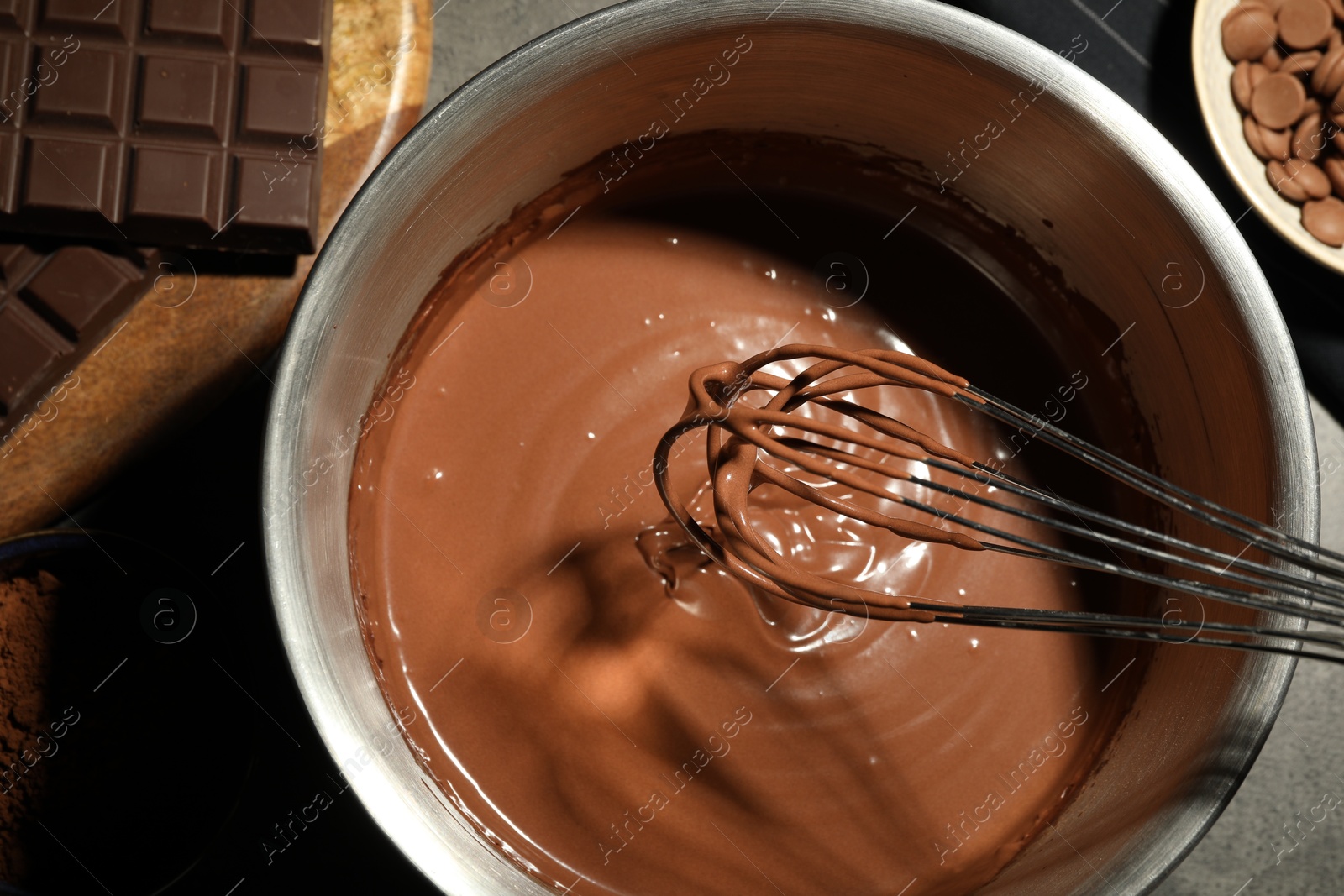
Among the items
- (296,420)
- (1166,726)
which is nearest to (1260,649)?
(1166,726)

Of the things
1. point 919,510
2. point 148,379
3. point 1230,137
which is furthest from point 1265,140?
point 148,379

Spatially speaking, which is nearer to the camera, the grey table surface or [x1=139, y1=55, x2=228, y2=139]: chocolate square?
[x1=139, y1=55, x2=228, y2=139]: chocolate square

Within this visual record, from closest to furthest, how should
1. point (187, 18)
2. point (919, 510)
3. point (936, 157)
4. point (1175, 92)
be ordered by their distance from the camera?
point (919, 510) < point (936, 157) < point (187, 18) < point (1175, 92)

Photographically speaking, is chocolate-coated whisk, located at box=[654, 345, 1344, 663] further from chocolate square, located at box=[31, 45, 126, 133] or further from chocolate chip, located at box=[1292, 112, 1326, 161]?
chocolate square, located at box=[31, 45, 126, 133]

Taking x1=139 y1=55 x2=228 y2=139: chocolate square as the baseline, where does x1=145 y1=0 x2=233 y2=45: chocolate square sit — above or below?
above

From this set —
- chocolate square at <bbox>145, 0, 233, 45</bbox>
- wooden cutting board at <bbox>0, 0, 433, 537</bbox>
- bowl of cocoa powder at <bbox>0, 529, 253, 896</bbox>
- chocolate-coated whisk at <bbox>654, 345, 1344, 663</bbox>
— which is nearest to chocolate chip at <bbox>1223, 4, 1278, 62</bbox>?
chocolate-coated whisk at <bbox>654, 345, 1344, 663</bbox>

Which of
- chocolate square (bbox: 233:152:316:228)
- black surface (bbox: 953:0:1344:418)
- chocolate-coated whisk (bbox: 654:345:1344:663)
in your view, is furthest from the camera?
black surface (bbox: 953:0:1344:418)

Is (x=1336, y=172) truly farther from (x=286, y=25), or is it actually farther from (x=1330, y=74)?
(x=286, y=25)

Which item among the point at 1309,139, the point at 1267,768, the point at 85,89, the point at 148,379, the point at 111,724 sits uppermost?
the point at 85,89
